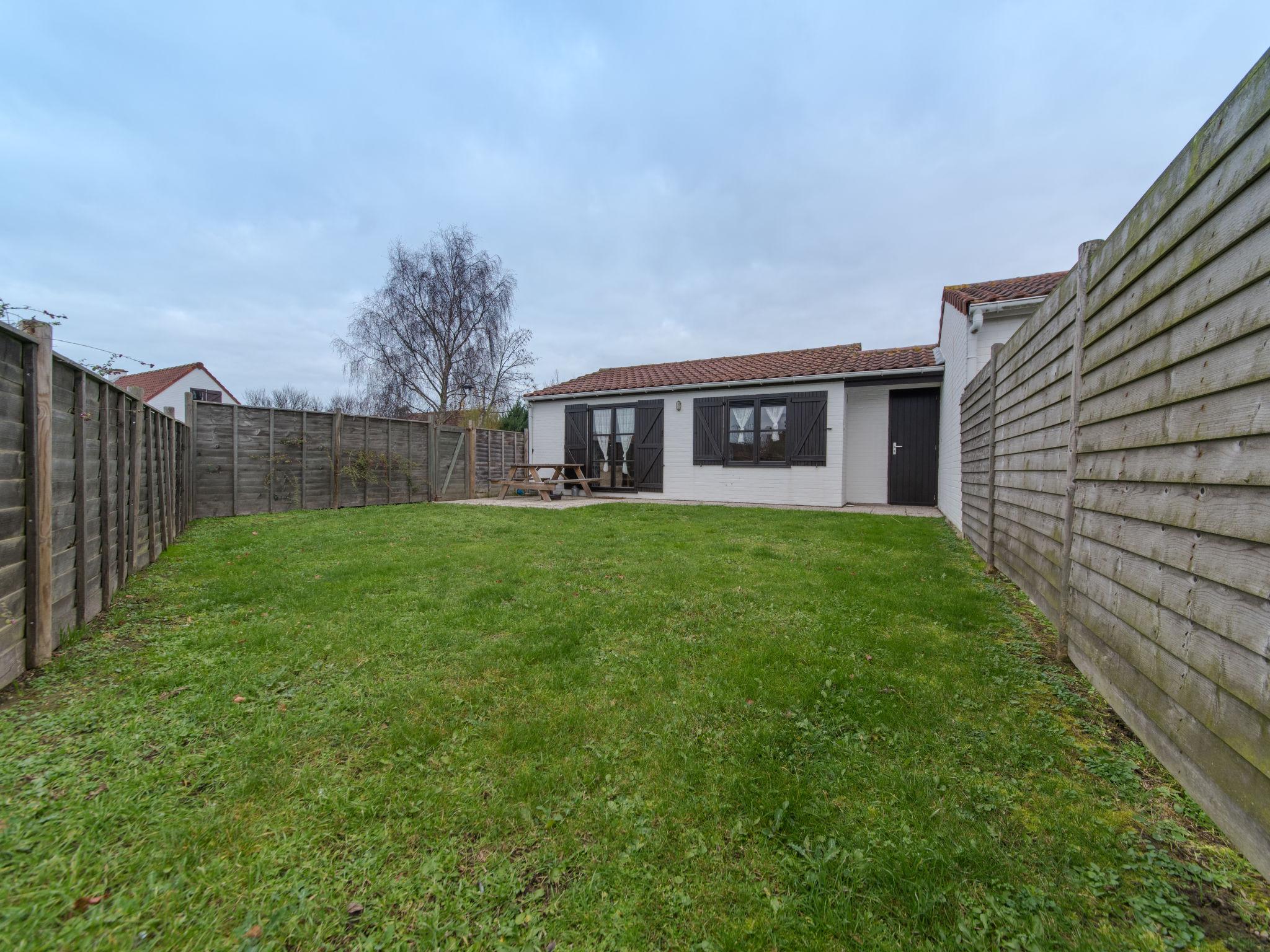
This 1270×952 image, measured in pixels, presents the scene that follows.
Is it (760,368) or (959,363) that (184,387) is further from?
(959,363)

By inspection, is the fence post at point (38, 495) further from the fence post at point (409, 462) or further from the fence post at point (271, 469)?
the fence post at point (409, 462)

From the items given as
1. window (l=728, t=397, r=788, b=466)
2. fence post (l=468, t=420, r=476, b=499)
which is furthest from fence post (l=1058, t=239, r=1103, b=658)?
fence post (l=468, t=420, r=476, b=499)

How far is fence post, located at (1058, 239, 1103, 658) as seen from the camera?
91.8 inches

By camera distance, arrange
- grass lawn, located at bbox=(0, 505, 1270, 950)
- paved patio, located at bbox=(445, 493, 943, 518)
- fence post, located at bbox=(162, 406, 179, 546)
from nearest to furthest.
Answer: grass lawn, located at bbox=(0, 505, 1270, 950)
fence post, located at bbox=(162, 406, 179, 546)
paved patio, located at bbox=(445, 493, 943, 518)

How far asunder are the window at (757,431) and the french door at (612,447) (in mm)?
2443

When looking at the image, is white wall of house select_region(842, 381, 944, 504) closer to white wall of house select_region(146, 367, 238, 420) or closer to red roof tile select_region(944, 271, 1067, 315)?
red roof tile select_region(944, 271, 1067, 315)

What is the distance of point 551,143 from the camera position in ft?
38.4

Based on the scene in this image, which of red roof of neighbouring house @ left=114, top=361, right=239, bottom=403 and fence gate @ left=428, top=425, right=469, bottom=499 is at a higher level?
red roof of neighbouring house @ left=114, top=361, right=239, bottom=403

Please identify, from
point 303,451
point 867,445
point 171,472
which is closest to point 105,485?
point 171,472

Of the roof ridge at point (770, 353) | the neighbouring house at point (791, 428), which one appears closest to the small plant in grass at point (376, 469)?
the neighbouring house at point (791, 428)

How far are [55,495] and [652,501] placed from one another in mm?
9005

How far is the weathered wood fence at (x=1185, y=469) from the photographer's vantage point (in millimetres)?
1139

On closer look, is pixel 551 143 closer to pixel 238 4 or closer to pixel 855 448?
pixel 238 4

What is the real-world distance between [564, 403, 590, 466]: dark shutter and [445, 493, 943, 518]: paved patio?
1.31 m
